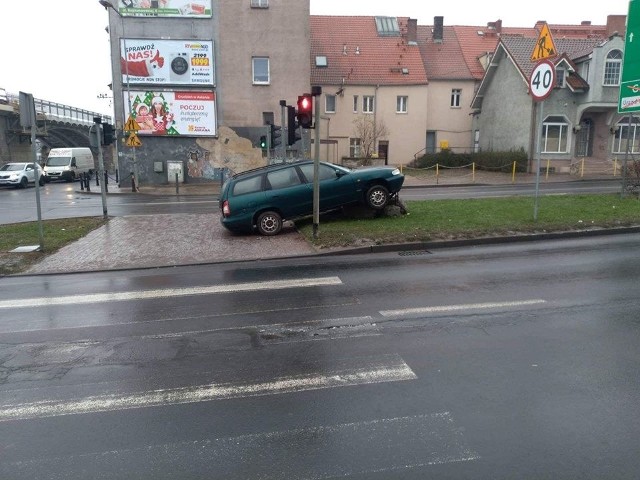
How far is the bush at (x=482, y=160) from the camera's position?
35.4m

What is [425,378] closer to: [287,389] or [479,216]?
[287,389]

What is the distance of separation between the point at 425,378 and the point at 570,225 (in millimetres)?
9035

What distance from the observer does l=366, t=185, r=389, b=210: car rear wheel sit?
43.8 ft

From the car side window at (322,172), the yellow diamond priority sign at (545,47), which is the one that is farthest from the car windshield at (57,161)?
the yellow diamond priority sign at (545,47)

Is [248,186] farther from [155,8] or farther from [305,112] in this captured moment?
[155,8]

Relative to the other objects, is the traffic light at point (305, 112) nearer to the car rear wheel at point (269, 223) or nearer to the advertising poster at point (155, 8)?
the car rear wheel at point (269, 223)

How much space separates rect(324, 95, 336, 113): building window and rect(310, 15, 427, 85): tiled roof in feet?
3.85

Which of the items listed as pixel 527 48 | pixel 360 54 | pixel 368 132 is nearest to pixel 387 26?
pixel 360 54

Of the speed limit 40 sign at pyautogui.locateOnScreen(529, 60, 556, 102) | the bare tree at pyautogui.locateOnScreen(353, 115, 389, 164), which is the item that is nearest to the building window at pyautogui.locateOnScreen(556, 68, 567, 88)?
the bare tree at pyautogui.locateOnScreen(353, 115, 389, 164)

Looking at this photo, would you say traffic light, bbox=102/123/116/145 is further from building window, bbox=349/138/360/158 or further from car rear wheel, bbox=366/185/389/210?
building window, bbox=349/138/360/158

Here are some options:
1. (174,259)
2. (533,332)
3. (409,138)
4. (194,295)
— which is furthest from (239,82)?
(533,332)

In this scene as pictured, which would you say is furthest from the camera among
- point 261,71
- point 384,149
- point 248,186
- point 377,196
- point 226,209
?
point 384,149

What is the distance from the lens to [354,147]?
42688 mm

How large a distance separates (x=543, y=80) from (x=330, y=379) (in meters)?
9.75
